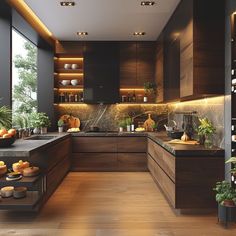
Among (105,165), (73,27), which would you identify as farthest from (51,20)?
(105,165)

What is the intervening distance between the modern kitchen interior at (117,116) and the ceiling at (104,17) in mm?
19

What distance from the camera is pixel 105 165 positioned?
5.68 meters

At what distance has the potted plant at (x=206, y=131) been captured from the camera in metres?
3.32

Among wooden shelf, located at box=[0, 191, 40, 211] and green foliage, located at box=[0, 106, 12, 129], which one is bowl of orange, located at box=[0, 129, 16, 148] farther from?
wooden shelf, located at box=[0, 191, 40, 211]

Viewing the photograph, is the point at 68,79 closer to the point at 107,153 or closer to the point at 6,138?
the point at 107,153

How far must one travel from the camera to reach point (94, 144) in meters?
5.67

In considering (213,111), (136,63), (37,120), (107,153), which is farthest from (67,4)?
(107,153)

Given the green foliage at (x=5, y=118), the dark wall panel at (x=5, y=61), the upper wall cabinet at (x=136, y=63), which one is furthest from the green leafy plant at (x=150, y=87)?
the green foliage at (x=5, y=118)

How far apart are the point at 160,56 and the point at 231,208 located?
3303mm

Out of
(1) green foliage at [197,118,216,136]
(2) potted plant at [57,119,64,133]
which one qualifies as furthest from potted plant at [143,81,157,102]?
(1) green foliage at [197,118,216,136]

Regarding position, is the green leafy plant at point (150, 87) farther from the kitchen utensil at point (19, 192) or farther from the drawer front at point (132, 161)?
the kitchen utensil at point (19, 192)

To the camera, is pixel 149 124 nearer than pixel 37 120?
No

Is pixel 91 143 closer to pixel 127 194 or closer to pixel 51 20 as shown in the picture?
pixel 127 194

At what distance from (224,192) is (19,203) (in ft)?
6.74
